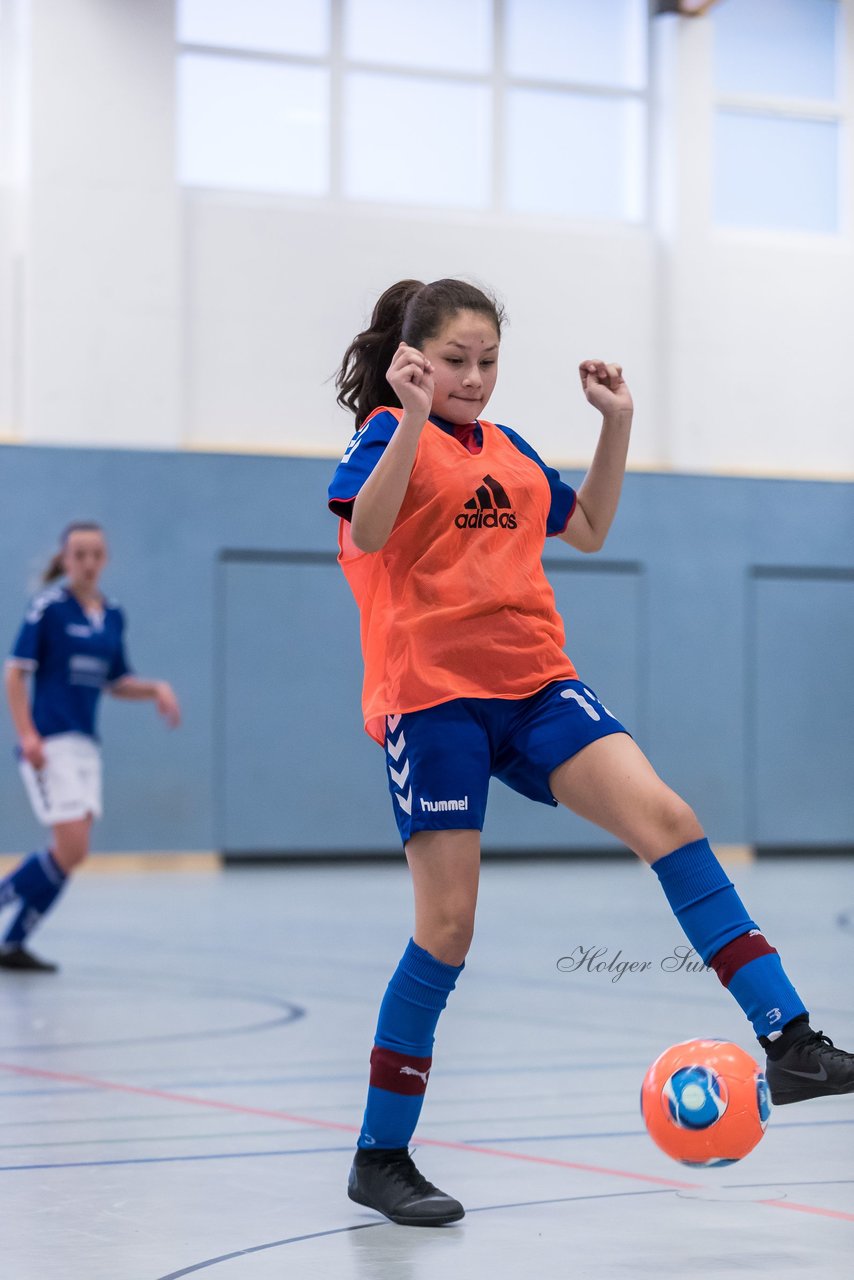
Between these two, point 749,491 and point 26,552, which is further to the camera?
point 749,491

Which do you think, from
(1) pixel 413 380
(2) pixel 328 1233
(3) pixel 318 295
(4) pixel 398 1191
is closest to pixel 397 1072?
(4) pixel 398 1191

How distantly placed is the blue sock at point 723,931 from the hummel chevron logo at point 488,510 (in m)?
0.67

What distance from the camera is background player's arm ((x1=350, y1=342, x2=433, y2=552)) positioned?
10.2 feet

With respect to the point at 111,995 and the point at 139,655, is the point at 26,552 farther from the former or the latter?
the point at 111,995

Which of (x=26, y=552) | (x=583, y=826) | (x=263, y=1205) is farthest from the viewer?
(x=583, y=826)

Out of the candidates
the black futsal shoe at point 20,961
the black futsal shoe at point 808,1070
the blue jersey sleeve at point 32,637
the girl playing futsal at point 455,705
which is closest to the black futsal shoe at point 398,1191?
the girl playing futsal at point 455,705

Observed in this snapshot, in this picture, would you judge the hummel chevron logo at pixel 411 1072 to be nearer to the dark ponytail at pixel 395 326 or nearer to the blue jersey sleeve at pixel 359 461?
the blue jersey sleeve at pixel 359 461

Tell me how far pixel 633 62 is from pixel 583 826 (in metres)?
6.29

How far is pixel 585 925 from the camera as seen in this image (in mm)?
9148

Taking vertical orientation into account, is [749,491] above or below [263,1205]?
above

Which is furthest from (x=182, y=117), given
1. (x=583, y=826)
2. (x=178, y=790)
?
(x=583, y=826)

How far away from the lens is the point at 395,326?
3.56 m

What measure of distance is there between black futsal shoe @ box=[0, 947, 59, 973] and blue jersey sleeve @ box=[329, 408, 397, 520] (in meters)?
4.45

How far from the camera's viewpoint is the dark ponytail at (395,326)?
11.2ft
